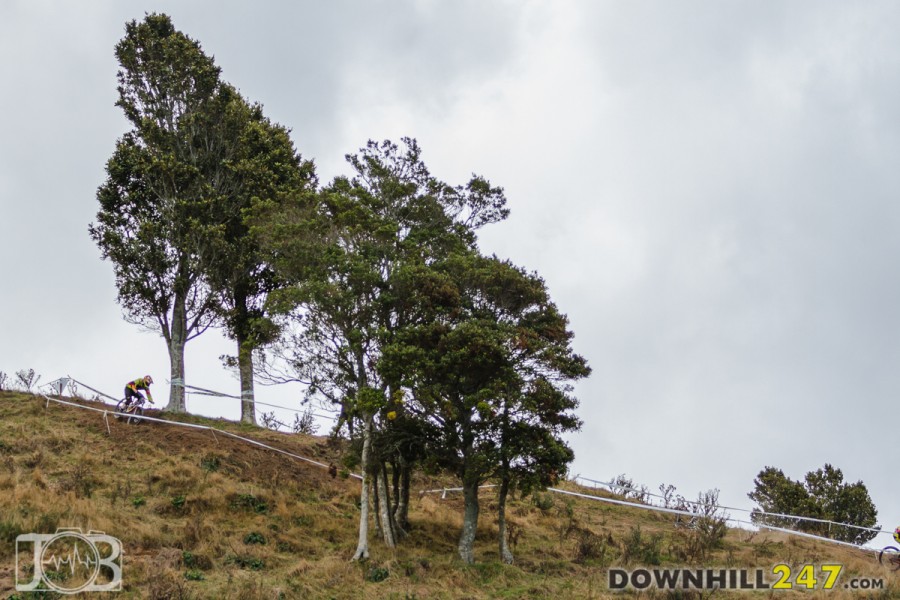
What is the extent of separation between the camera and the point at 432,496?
30266 mm

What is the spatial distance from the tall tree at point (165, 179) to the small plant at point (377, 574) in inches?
655

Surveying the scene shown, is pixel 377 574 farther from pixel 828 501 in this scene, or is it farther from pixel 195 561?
pixel 828 501

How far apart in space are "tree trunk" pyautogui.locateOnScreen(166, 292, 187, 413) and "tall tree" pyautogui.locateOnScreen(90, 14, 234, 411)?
0.14 ft

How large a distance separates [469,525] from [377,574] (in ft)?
12.3

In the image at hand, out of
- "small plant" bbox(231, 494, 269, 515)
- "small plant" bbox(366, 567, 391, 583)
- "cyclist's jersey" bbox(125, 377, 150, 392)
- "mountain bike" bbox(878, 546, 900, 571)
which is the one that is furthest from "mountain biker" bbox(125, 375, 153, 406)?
"mountain bike" bbox(878, 546, 900, 571)

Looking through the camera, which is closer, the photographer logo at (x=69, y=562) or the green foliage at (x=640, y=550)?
the photographer logo at (x=69, y=562)

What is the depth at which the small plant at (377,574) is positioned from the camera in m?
19.9

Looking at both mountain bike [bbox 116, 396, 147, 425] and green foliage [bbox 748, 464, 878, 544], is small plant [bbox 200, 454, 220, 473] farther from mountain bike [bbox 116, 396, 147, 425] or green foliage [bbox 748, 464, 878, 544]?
green foliage [bbox 748, 464, 878, 544]

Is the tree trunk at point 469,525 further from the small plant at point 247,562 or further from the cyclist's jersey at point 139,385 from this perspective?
the cyclist's jersey at point 139,385

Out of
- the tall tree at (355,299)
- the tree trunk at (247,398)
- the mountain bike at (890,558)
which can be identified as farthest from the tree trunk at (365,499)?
the mountain bike at (890,558)

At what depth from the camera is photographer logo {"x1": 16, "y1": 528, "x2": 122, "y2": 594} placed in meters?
16.9

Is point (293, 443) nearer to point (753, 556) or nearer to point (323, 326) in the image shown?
point (323, 326)

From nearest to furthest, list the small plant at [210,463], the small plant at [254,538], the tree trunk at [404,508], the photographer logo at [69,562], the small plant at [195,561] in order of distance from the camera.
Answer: the photographer logo at [69,562]
the small plant at [195,561]
the small plant at [254,538]
the tree trunk at [404,508]
the small plant at [210,463]

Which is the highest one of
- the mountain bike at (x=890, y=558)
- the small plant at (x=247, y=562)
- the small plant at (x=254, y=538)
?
the small plant at (x=254, y=538)
